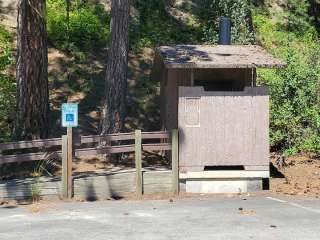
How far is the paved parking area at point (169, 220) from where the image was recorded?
870 centimetres

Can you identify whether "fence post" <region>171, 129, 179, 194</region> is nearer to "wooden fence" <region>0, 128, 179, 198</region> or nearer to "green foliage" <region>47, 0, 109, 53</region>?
"wooden fence" <region>0, 128, 179, 198</region>

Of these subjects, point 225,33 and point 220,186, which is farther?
point 225,33

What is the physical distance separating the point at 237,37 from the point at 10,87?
931 centimetres

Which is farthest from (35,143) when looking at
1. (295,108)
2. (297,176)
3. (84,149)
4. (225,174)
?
(295,108)

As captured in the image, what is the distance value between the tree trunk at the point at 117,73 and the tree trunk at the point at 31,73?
181cm

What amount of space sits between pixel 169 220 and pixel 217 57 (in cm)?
474

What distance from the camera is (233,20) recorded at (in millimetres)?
23078

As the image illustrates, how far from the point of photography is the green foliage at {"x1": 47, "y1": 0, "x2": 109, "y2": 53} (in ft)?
74.2

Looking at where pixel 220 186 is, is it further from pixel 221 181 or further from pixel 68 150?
pixel 68 150

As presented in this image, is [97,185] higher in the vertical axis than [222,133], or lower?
lower

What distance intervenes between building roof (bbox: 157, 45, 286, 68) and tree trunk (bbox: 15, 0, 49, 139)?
9.89 feet

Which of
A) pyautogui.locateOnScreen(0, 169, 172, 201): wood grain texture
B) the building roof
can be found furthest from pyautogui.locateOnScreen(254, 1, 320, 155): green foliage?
pyautogui.locateOnScreen(0, 169, 172, 201): wood grain texture

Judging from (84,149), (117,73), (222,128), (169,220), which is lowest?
(169,220)

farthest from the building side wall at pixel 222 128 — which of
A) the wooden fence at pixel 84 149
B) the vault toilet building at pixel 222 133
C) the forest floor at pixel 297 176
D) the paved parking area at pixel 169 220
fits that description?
the paved parking area at pixel 169 220
